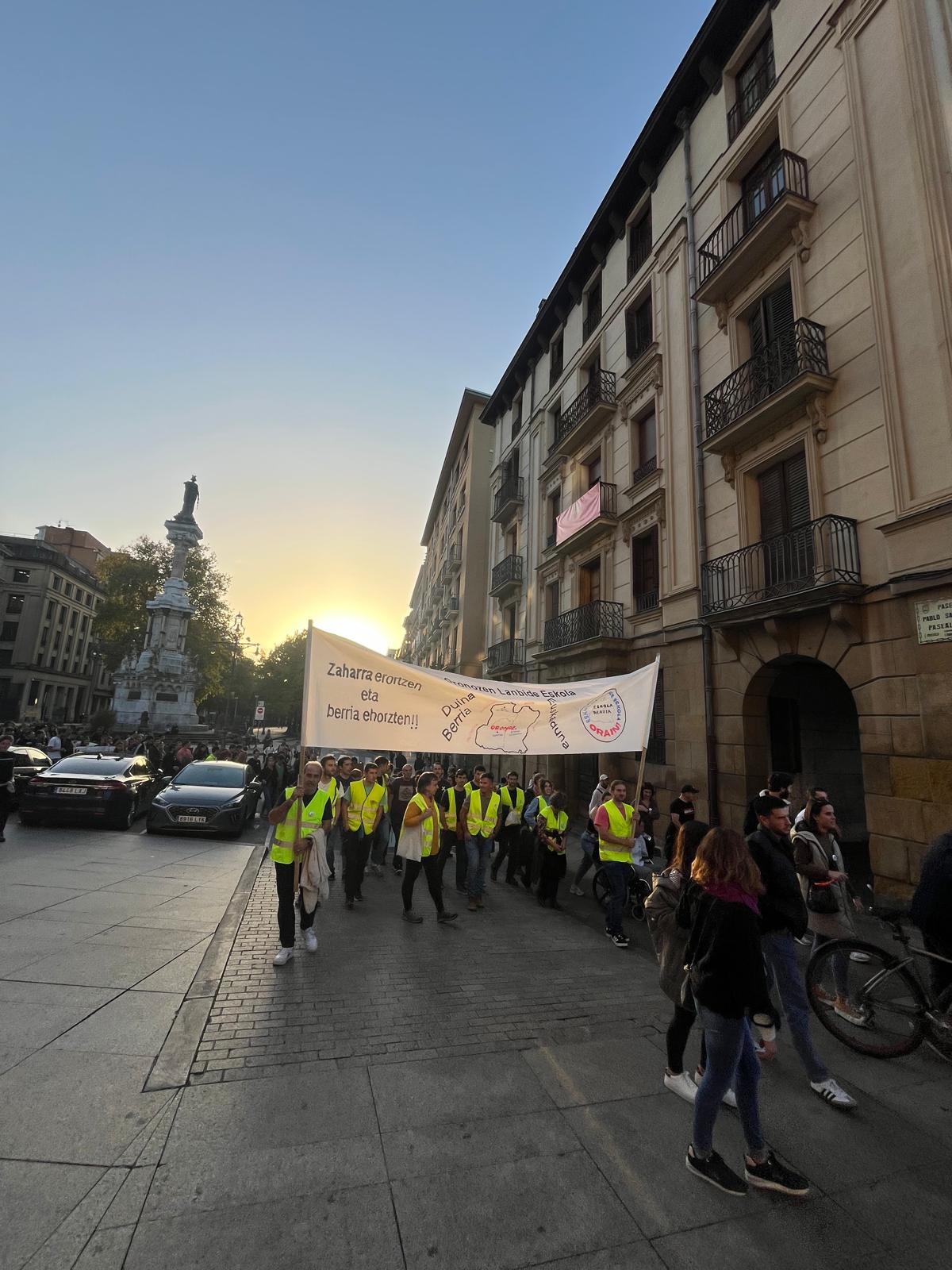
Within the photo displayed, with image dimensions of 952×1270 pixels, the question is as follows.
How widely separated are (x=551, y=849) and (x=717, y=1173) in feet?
18.2

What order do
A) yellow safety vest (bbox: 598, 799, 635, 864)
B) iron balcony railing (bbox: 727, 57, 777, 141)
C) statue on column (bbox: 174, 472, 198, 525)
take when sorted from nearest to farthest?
1. yellow safety vest (bbox: 598, 799, 635, 864)
2. iron balcony railing (bbox: 727, 57, 777, 141)
3. statue on column (bbox: 174, 472, 198, 525)

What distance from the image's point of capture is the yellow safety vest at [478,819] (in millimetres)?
8477

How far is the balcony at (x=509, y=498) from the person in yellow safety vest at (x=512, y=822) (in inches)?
655

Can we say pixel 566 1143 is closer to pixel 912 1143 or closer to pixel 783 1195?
pixel 783 1195

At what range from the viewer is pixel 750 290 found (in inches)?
489

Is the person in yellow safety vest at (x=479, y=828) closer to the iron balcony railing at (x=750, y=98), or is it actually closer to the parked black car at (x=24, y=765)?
the parked black car at (x=24, y=765)

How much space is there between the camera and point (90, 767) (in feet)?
41.4

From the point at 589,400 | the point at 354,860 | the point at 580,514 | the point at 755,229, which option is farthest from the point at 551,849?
the point at 589,400

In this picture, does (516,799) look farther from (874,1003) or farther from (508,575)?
(508,575)

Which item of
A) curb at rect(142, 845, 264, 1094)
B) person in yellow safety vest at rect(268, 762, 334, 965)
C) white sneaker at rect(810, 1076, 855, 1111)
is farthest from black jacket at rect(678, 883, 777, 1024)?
person in yellow safety vest at rect(268, 762, 334, 965)

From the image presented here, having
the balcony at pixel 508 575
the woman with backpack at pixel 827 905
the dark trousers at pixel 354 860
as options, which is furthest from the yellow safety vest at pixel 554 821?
the balcony at pixel 508 575

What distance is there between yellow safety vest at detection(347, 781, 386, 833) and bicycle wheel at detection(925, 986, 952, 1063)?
6.28m

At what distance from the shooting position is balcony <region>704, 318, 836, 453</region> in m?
10.3

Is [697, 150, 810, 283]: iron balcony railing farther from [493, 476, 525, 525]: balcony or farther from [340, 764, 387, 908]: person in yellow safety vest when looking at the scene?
[340, 764, 387, 908]: person in yellow safety vest
